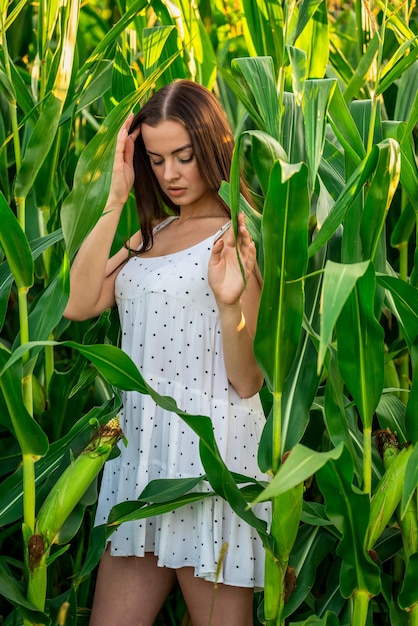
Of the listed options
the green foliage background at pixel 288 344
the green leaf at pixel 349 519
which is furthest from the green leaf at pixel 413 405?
the green leaf at pixel 349 519

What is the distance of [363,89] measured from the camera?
6.64ft

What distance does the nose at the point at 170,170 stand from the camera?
1430 mm

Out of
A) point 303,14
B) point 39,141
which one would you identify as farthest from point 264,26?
point 39,141

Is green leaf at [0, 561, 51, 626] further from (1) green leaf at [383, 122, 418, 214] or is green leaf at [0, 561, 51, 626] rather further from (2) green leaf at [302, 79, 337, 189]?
(1) green leaf at [383, 122, 418, 214]

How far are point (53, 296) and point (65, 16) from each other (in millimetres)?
424

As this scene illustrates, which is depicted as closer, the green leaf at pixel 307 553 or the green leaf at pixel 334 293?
the green leaf at pixel 334 293

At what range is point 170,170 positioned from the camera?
1431 mm

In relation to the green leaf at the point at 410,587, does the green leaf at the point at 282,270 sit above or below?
above

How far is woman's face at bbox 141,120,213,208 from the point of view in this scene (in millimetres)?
1427

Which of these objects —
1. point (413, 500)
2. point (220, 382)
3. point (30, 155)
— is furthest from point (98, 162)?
point (413, 500)

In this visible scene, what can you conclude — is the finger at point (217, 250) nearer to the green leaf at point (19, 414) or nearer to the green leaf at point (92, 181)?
the green leaf at point (92, 181)

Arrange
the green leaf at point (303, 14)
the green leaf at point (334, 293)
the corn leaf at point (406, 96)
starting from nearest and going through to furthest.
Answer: the green leaf at point (334, 293), the green leaf at point (303, 14), the corn leaf at point (406, 96)

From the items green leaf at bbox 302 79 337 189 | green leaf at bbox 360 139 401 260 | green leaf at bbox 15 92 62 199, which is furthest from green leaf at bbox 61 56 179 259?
green leaf at bbox 360 139 401 260

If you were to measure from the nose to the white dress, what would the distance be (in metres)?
0.11
